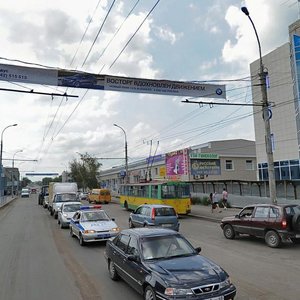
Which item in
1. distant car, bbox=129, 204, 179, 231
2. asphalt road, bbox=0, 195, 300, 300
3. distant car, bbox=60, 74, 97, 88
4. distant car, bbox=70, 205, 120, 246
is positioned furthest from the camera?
distant car, bbox=129, 204, 179, 231

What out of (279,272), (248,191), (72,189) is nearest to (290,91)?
(248,191)

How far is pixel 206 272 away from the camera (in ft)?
20.9

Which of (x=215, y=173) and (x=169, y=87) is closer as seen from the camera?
Result: (x=169, y=87)

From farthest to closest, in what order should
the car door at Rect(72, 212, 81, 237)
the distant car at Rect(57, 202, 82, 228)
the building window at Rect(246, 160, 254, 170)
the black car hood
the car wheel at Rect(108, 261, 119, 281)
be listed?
the building window at Rect(246, 160, 254, 170) → the distant car at Rect(57, 202, 82, 228) → the car door at Rect(72, 212, 81, 237) → the car wheel at Rect(108, 261, 119, 281) → the black car hood

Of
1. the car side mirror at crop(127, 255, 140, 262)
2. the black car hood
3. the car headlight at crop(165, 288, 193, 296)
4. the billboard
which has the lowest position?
the car headlight at crop(165, 288, 193, 296)

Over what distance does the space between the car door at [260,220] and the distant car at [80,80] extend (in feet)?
28.3

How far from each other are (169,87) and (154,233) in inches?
421

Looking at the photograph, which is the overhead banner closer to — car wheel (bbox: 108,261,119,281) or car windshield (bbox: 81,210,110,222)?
car windshield (bbox: 81,210,110,222)

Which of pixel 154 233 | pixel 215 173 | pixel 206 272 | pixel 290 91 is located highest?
pixel 290 91

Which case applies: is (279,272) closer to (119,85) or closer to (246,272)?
(246,272)

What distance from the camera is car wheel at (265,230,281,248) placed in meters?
13.2

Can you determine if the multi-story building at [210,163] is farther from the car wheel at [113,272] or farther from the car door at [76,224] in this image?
the car wheel at [113,272]

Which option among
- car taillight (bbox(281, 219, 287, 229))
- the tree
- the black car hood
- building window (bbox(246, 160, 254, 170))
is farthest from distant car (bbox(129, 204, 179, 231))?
the tree

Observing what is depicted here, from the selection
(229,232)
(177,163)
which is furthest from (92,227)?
(177,163)
